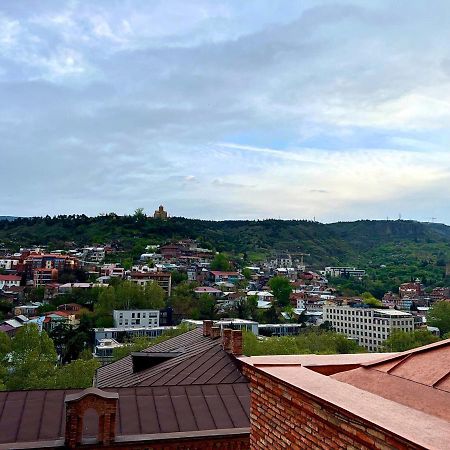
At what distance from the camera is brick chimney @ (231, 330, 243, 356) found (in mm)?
14828

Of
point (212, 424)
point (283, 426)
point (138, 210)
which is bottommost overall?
point (212, 424)

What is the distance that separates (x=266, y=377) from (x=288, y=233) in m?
192

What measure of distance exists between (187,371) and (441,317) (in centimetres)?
7224

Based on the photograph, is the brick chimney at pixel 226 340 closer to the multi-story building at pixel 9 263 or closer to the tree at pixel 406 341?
the tree at pixel 406 341

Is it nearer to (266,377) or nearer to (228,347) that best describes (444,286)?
(228,347)

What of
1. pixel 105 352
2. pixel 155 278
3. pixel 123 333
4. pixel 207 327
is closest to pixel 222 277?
pixel 155 278

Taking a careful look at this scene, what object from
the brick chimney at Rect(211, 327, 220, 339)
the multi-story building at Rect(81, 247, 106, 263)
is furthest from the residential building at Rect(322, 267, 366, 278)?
the brick chimney at Rect(211, 327, 220, 339)

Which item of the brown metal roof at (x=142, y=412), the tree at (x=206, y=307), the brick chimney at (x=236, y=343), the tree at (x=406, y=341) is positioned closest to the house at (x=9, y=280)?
the tree at (x=206, y=307)

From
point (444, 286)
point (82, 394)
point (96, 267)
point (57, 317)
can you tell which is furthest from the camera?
point (444, 286)

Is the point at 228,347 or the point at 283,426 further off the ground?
the point at 283,426

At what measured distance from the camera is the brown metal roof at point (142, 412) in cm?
925

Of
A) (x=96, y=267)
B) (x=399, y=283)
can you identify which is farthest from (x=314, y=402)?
(x=399, y=283)

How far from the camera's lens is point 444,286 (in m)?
128

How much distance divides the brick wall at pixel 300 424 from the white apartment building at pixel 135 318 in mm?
66846
